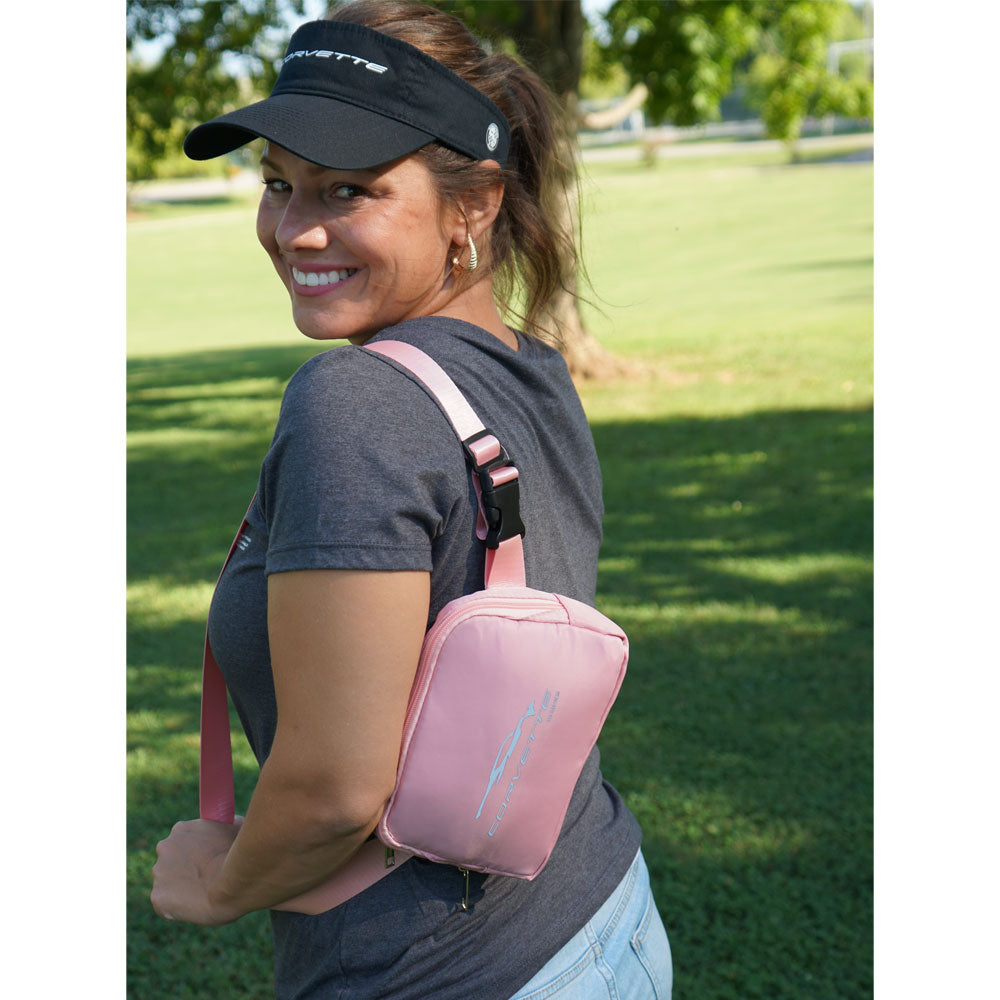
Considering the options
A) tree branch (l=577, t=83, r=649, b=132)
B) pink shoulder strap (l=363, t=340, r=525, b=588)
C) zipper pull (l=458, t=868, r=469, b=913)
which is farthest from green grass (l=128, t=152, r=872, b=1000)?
tree branch (l=577, t=83, r=649, b=132)

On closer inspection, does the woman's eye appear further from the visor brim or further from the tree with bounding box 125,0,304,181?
the tree with bounding box 125,0,304,181

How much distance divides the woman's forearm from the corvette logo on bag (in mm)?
134

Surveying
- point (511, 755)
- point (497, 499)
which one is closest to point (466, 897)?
point (511, 755)

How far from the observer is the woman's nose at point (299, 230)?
1504 mm

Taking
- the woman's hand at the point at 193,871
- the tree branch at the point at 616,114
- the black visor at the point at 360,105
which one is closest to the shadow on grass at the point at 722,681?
the woman's hand at the point at 193,871

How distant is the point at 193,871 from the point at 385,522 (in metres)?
0.59

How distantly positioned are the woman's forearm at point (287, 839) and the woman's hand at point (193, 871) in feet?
0.23

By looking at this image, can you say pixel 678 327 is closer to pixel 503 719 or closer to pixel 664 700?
pixel 664 700

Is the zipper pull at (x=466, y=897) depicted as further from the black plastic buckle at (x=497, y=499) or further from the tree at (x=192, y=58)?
the tree at (x=192, y=58)

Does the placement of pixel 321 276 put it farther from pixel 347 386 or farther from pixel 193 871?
pixel 193 871

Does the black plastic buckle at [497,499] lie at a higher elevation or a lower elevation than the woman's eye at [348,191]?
lower

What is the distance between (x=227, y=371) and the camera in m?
16.5

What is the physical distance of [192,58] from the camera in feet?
43.7

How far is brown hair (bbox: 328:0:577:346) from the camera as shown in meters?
1.54
